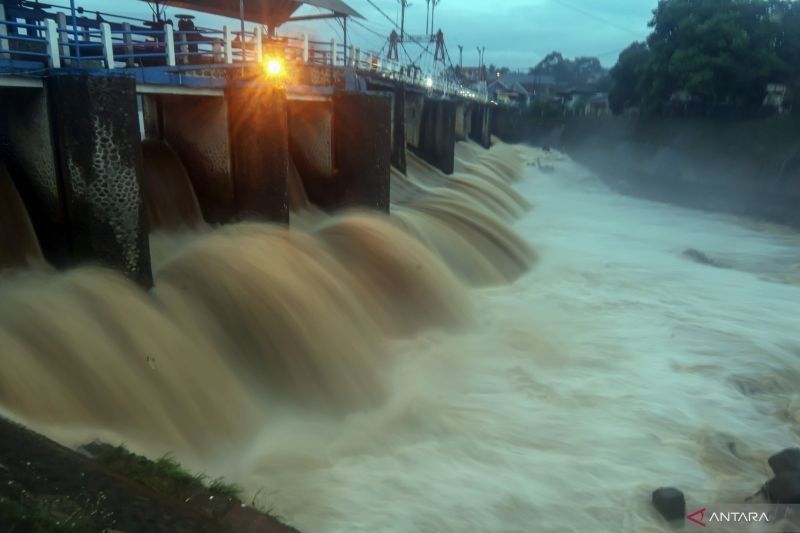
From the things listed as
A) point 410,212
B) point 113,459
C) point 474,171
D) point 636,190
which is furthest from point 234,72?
point 636,190

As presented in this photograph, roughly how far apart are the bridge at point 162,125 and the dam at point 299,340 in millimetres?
39

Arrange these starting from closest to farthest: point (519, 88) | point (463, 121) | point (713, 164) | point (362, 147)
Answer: point (362, 147) < point (713, 164) < point (463, 121) < point (519, 88)

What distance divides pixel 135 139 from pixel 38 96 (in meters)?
1.08

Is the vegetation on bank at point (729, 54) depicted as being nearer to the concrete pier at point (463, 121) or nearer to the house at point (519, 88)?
the concrete pier at point (463, 121)

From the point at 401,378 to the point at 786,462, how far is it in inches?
165

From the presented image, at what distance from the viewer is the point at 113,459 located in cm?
416

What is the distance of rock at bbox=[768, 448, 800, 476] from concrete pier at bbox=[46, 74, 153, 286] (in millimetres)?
6990

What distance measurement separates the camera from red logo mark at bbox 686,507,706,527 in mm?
5731

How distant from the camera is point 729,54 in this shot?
30.2 m

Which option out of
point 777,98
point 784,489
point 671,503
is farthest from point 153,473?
point 777,98

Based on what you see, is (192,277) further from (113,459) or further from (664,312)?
(664,312)

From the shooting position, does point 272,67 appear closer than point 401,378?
No

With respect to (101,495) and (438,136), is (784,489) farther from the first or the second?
(438,136)

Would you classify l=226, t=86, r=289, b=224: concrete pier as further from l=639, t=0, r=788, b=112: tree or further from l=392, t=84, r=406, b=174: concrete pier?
l=639, t=0, r=788, b=112: tree
